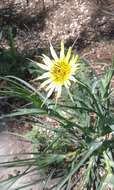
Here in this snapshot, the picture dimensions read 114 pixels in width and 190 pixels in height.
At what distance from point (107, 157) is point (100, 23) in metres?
1.42

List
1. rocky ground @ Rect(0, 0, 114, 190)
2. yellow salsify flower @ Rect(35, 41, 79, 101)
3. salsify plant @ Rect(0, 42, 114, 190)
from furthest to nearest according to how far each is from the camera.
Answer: rocky ground @ Rect(0, 0, 114, 190), salsify plant @ Rect(0, 42, 114, 190), yellow salsify flower @ Rect(35, 41, 79, 101)

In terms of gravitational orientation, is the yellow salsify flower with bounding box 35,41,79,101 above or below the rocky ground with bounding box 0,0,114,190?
below

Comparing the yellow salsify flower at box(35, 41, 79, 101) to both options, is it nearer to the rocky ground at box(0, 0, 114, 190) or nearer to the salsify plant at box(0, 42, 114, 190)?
the salsify plant at box(0, 42, 114, 190)

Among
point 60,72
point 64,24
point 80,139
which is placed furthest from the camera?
point 64,24

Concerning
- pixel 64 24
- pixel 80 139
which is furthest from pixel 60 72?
pixel 64 24

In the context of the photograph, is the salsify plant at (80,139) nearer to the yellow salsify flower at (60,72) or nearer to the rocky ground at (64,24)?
the yellow salsify flower at (60,72)

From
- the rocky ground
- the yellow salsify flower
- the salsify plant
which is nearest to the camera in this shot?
the yellow salsify flower

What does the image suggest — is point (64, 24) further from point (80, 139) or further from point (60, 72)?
point (60, 72)

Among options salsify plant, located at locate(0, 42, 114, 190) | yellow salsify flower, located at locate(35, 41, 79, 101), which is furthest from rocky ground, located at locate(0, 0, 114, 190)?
yellow salsify flower, located at locate(35, 41, 79, 101)

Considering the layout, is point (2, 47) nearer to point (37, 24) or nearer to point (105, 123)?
point (37, 24)

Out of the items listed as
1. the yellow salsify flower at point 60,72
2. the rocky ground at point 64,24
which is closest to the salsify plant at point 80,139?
the yellow salsify flower at point 60,72

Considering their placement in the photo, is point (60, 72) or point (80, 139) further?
point (80, 139)

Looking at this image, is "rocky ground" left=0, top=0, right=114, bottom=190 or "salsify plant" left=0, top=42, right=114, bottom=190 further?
"rocky ground" left=0, top=0, right=114, bottom=190

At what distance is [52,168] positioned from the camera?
3.03 m
